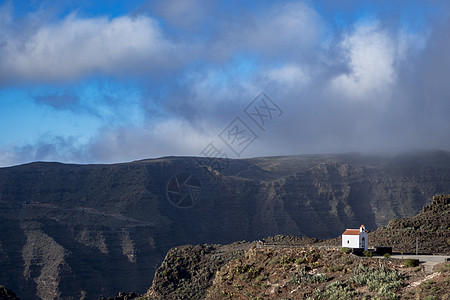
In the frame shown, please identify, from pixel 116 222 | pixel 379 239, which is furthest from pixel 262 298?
pixel 116 222

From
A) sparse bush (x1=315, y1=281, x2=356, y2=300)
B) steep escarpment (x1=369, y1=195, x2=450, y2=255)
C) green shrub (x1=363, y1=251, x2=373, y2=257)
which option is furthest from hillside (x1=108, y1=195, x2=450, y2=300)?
green shrub (x1=363, y1=251, x2=373, y2=257)

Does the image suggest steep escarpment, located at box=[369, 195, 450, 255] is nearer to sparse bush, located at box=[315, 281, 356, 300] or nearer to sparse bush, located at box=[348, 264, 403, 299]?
sparse bush, located at box=[348, 264, 403, 299]

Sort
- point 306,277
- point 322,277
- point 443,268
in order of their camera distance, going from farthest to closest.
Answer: point 306,277
point 322,277
point 443,268

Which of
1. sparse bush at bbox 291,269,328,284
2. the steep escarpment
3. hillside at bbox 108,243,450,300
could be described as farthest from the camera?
the steep escarpment

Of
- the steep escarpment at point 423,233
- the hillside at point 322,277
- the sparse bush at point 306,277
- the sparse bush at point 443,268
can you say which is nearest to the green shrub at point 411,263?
the hillside at point 322,277

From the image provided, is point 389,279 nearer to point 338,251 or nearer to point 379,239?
point 338,251

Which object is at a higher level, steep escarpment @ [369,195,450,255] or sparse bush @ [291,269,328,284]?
steep escarpment @ [369,195,450,255]

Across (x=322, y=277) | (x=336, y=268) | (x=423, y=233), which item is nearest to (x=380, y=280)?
(x=336, y=268)

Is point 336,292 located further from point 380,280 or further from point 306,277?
point 306,277

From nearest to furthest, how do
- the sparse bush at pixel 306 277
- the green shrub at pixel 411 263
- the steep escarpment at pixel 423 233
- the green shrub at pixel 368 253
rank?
the green shrub at pixel 411 263, the sparse bush at pixel 306 277, the green shrub at pixel 368 253, the steep escarpment at pixel 423 233

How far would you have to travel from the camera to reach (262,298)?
53594 mm

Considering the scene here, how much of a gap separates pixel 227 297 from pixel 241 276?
7.64 ft

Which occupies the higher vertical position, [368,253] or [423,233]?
[423,233]

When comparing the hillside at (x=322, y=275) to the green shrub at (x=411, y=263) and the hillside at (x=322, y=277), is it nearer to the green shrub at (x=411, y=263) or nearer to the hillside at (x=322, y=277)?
the hillside at (x=322, y=277)
